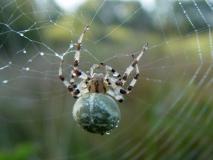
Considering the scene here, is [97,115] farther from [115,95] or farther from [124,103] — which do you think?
[124,103]

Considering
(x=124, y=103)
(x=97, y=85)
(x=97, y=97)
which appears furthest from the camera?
(x=124, y=103)

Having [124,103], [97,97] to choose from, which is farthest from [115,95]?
[124,103]

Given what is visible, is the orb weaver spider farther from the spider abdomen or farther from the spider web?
the spider web

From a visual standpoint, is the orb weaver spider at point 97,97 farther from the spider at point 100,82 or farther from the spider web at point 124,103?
the spider web at point 124,103

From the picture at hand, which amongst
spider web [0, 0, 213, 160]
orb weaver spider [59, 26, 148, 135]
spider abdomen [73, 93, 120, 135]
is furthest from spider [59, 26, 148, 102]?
spider web [0, 0, 213, 160]

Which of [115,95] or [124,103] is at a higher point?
[124,103]

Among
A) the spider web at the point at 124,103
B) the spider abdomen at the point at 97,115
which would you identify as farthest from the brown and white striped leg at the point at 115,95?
the spider web at the point at 124,103
